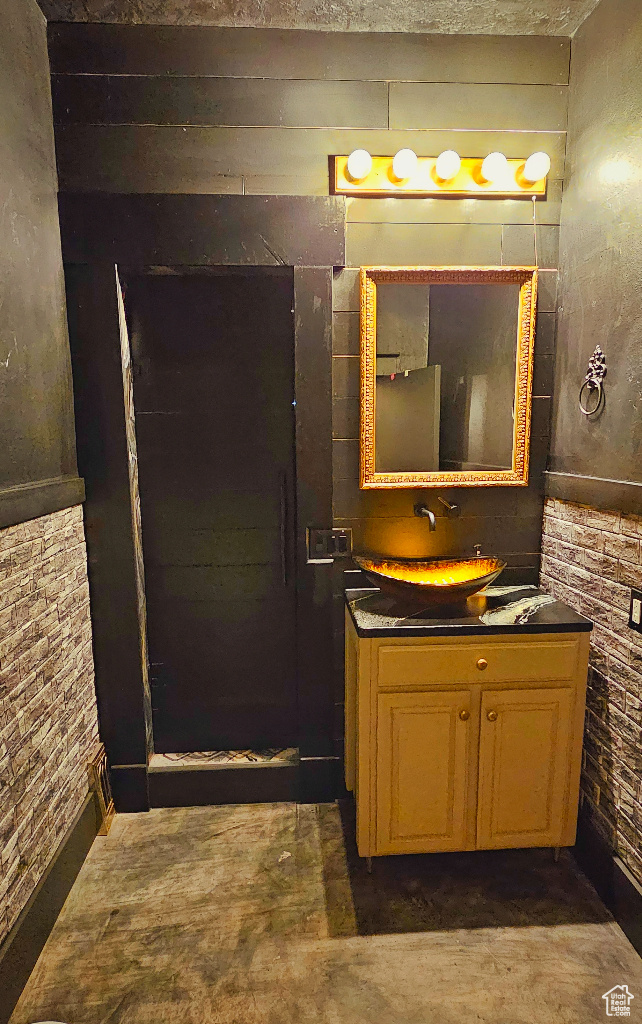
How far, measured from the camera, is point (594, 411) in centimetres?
180

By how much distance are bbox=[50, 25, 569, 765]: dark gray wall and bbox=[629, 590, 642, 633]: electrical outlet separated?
1138mm

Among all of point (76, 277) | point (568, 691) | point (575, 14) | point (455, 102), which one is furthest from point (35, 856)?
point (575, 14)

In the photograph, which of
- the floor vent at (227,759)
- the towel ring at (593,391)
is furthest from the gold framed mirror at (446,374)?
the floor vent at (227,759)

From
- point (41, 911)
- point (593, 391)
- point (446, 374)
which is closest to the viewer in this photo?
point (41, 911)

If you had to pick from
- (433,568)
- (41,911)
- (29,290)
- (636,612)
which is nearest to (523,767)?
(636,612)

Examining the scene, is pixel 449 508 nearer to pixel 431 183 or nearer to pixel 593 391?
pixel 593 391

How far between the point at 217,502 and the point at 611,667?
163cm

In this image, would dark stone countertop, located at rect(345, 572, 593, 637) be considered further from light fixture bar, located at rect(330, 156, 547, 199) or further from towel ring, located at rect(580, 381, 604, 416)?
light fixture bar, located at rect(330, 156, 547, 199)

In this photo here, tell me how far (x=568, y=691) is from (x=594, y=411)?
98 centimetres

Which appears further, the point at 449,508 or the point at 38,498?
the point at 449,508

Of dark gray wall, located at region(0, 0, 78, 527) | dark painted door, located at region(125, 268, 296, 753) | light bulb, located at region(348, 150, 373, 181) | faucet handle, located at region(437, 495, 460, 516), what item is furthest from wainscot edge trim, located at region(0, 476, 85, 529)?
light bulb, located at region(348, 150, 373, 181)

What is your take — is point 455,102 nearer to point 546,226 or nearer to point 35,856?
point 546,226

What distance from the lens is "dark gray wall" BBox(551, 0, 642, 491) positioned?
1597 mm

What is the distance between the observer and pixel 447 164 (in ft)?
6.08
